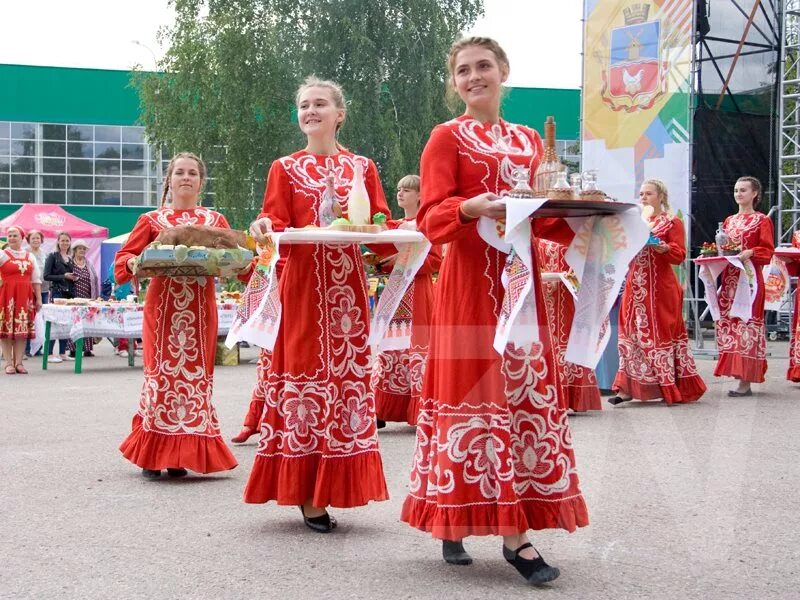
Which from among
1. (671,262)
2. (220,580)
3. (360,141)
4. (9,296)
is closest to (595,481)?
(220,580)

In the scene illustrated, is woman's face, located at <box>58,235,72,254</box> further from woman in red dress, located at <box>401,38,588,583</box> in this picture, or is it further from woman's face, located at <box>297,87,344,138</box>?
woman in red dress, located at <box>401,38,588,583</box>

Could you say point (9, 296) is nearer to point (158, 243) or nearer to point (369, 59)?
point (158, 243)

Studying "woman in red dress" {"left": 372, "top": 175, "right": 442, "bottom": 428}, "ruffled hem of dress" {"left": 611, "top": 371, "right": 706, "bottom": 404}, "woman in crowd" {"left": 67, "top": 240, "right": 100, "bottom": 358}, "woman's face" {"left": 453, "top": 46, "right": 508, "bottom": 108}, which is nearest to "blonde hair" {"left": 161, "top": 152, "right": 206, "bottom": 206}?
→ "woman in red dress" {"left": 372, "top": 175, "right": 442, "bottom": 428}

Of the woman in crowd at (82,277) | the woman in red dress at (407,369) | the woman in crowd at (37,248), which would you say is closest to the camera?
the woman in red dress at (407,369)

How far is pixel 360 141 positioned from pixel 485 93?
24729mm

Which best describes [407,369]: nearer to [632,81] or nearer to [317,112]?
[317,112]

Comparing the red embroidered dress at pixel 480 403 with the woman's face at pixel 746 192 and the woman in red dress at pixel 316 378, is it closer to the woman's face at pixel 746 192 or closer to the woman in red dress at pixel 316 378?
the woman in red dress at pixel 316 378

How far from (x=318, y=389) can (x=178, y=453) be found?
1.74 m

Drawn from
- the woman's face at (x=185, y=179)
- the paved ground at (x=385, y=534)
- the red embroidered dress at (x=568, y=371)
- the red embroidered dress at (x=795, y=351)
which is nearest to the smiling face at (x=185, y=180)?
the woman's face at (x=185, y=179)

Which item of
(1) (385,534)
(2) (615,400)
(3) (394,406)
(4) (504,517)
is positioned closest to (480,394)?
(4) (504,517)

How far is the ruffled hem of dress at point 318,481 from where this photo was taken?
518cm

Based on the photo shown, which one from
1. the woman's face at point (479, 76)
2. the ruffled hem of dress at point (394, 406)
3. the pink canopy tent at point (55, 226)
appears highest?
the pink canopy tent at point (55, 226)

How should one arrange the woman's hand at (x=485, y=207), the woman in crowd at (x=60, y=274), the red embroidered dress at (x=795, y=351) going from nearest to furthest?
the woman's hand at (x=485, y=207) → the red embroidered dress at (x=795, y=351) → the woman in crowd at (x=60, y=274)

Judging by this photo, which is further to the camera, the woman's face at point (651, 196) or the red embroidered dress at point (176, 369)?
the woman's face at point (651, 196)
